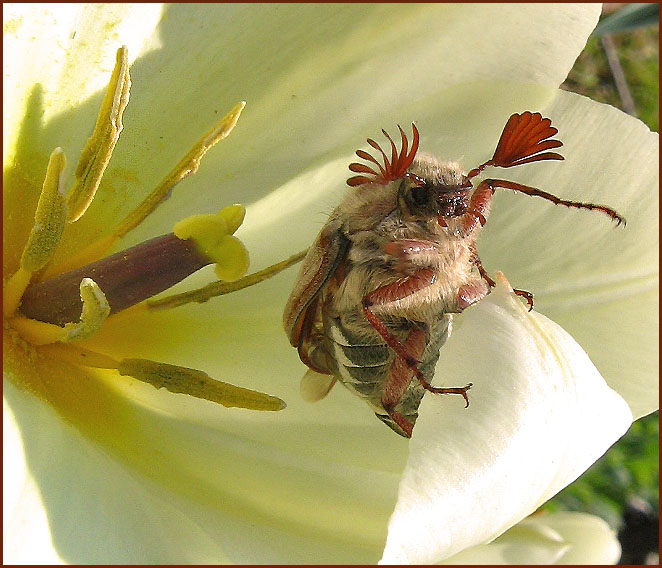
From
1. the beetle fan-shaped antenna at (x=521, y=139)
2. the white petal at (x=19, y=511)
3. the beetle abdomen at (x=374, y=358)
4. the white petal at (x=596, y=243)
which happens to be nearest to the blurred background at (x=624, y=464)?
the white petal at (x=596, y=243)

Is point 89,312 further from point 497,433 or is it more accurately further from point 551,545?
point 551,545

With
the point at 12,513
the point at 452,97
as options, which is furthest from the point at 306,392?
the point at 452,97

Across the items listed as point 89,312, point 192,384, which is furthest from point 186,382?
point 89,312

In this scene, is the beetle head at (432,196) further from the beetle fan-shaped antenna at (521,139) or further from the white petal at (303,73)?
the white petal at (303,73)

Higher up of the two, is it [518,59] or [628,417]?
[518,59]

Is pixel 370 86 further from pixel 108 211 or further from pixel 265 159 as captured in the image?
pixel 108 211

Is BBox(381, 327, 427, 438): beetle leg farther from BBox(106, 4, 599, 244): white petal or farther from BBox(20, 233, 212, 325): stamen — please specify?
BBox(106, 4, 599, 244): white petal

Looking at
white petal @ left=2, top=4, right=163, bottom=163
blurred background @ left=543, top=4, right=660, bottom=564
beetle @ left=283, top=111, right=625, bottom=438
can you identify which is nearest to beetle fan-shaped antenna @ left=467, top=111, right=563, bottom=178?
beetle @ left=283, top=111, right=625, bottom=438
